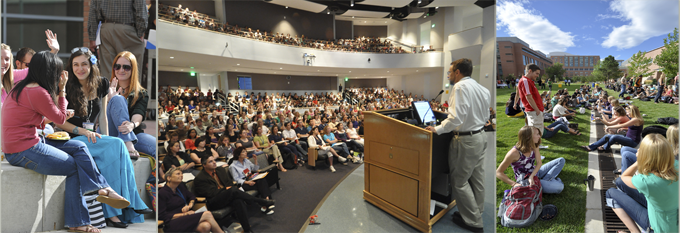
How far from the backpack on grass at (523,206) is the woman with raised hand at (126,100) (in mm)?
3313

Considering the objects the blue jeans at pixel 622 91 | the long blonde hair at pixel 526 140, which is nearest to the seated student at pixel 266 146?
the long blonde hair at pixel 526 140

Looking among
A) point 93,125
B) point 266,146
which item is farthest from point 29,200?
point 266,146

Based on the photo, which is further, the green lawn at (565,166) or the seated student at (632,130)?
the seated student at (632,130)

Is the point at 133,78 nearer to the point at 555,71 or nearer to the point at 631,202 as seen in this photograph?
the point at 555,71

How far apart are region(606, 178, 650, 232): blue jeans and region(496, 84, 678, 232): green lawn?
0.87 feet

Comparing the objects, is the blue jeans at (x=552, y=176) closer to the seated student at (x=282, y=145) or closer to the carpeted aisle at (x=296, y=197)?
the carpeted aisle at (x=296, y=197)

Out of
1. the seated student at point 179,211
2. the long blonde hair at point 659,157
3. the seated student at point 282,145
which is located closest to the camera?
the long blonde hair at point 659,157

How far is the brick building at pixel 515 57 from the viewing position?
2.06m

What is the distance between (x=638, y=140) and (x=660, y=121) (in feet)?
0.75

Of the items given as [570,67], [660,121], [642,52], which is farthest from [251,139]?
[660,121]

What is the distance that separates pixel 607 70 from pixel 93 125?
Answer: 4.58m

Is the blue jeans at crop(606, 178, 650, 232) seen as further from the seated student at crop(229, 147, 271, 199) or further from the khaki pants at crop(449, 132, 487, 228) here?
the seated student at crop(229, 147, 271, 199)

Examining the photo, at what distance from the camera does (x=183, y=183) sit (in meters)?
1.98

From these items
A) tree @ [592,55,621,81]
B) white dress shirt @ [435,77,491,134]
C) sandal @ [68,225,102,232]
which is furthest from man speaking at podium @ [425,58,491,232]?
sandal @ [68,225,102,232]
